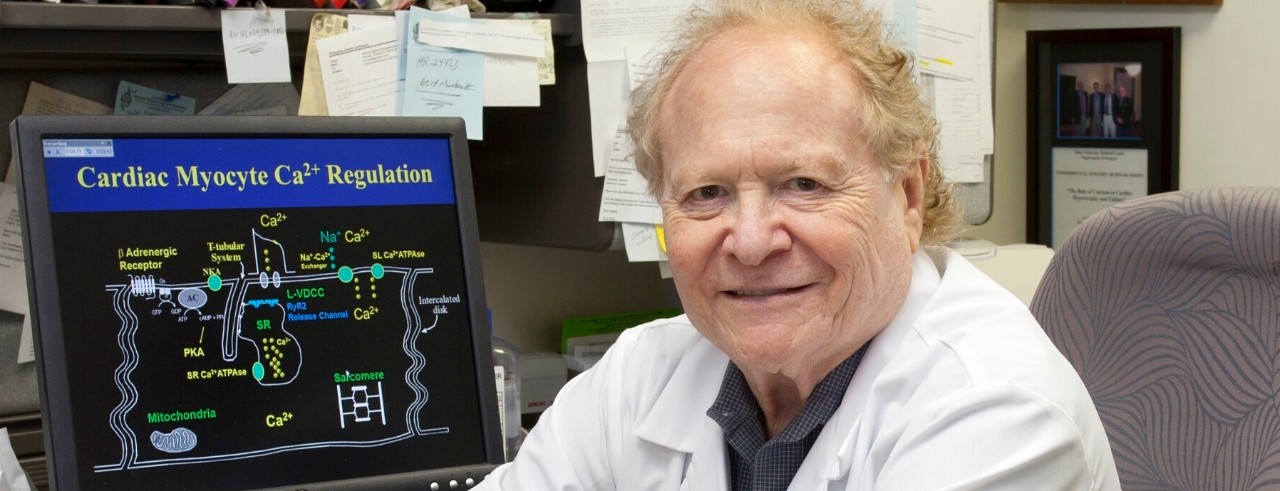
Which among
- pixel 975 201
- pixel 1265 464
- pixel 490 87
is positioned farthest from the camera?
pixel 975 201

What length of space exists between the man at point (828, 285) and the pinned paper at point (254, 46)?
0.42 metres

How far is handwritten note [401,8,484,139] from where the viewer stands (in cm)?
131

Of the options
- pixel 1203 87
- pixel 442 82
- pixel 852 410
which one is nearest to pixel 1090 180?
pixel 1203 87

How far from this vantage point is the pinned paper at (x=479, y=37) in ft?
4.33

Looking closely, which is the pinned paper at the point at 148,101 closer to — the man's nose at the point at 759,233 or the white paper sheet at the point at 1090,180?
the man's nose at the point at 759,233

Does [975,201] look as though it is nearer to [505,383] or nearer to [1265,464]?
[505,383]

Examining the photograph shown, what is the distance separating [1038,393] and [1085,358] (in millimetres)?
287

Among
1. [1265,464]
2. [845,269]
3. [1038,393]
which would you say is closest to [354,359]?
[845,269]

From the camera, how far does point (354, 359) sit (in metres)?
1.16

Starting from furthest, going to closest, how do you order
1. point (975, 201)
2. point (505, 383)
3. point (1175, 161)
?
1. point (1175, 161)
2. point (975, 201)
3. point (505, 383)

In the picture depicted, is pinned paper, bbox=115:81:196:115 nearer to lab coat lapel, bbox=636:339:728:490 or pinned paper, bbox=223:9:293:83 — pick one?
pinned paper, bbox=223:9:293:83

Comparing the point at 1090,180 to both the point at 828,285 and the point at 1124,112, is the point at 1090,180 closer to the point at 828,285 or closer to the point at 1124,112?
the point at 1124,112

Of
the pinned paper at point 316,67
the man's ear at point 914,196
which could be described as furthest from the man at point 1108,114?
the pinned paper at point 316,67

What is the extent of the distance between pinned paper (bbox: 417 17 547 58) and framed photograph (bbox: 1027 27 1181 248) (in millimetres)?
1205
